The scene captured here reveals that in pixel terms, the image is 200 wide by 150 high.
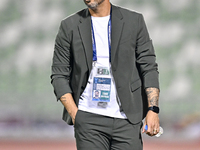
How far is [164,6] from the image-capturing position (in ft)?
20.1

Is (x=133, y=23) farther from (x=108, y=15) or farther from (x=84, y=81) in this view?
(x=84, y=81)

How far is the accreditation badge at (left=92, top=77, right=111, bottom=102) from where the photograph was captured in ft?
7.82

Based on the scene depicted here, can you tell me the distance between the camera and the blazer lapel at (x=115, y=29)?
2.40 metres

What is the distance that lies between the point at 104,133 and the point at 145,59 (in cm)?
45

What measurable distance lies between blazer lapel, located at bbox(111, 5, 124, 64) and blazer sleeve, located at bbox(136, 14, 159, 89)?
0.10m

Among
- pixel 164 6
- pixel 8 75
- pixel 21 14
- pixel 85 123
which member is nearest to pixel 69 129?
pixel 8 75

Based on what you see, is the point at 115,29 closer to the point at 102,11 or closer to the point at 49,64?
the point at 102,11

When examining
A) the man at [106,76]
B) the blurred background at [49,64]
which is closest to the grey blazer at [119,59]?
the man at [106,76]

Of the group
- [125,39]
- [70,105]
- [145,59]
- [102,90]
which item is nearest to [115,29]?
[125,39]

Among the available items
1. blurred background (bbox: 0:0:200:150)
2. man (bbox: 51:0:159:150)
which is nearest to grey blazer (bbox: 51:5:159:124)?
man (bbox: 51:0:159:150)

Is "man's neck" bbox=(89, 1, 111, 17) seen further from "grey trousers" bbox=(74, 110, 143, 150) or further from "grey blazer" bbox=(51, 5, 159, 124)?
"grey trousers" bbox=(74, 110, 143, 150)

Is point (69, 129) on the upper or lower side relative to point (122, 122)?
lower

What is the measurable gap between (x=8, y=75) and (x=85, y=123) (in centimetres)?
410

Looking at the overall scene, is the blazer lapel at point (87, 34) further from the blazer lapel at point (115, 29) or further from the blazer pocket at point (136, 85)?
the blazer pocket at point (136, 85)
